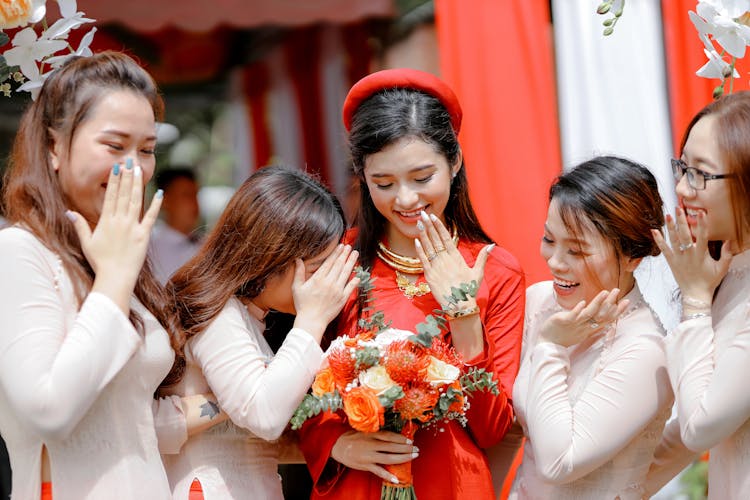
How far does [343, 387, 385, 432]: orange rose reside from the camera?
7.35 feet

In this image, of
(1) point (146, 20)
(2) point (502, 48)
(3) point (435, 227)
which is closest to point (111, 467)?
(3) point (435, 227)

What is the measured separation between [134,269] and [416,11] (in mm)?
3891

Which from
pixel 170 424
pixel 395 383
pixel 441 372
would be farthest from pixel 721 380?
pixel 170 424

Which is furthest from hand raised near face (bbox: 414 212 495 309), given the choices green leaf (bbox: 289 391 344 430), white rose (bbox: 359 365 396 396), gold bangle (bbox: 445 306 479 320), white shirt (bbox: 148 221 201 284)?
white shirt (bbox: 148 221 201 284)

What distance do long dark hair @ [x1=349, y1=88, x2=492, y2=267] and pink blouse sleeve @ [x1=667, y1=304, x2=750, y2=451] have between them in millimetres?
751

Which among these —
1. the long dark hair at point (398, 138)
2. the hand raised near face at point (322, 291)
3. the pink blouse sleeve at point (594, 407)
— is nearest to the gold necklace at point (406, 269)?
the long dark hair at point (398, 138)

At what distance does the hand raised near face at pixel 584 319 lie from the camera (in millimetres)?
2408

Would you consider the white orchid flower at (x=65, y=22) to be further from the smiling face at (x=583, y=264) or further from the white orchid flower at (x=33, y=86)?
the smiling face at (x=583, y=264)

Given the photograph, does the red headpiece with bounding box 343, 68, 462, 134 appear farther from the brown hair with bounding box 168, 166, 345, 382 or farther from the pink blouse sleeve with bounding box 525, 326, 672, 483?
the pink blouse sleeve with bounding box 525, 326, 672, 483

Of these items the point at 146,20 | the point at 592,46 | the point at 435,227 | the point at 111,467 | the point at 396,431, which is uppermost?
the point at 146,20

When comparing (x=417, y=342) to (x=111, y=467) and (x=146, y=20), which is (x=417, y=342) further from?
(x=146, y=20)

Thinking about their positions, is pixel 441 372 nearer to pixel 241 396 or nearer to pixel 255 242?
pixel 241 396

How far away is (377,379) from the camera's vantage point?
228 cm

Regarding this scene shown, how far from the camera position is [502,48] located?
Answer: 13.2ft
